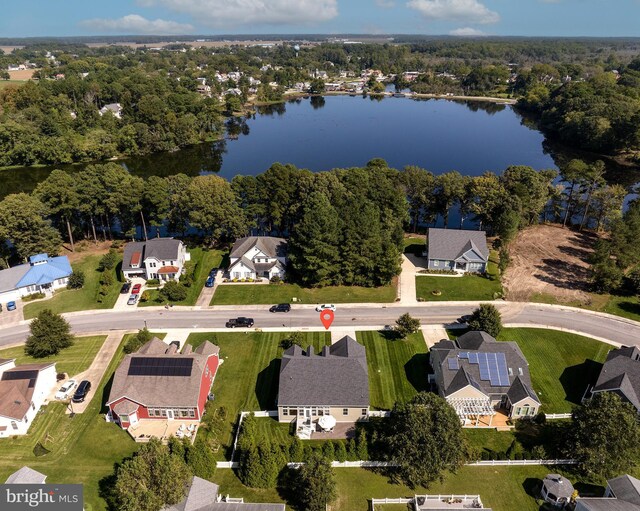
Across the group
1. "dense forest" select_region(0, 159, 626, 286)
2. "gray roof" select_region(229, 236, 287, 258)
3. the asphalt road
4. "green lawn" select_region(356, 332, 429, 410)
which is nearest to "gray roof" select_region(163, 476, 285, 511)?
"green lawn" select_region(356, 332, 429, 410)

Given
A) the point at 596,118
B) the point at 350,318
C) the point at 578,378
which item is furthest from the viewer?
the point at 596,118

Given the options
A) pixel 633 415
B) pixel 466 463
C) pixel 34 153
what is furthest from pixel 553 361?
pixel 34 153

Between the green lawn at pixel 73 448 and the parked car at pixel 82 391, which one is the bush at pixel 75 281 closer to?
the parked car at pixel 82 391

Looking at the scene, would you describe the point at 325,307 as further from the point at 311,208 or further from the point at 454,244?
the point at 454,244

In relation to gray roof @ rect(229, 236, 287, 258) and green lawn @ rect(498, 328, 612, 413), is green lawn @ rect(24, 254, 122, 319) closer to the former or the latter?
gray roof @ rect(229, 236, 287, 258)

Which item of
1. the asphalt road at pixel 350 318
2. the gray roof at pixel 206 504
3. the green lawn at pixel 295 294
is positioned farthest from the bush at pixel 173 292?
the gray roof at pixel 206 504

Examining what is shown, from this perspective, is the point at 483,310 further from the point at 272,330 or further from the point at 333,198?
the point at 333,198

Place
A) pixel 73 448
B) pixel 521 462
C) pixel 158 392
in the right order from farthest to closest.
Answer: pixel 158 392
pixel 73 448
pixel 521 462

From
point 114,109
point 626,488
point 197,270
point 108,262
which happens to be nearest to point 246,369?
point 197,270
